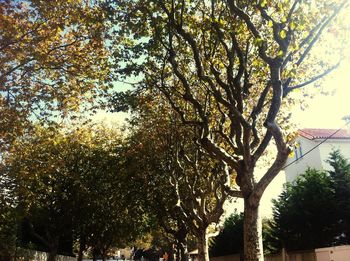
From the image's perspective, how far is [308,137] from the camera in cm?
3672

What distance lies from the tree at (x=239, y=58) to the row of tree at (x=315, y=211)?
6989mm

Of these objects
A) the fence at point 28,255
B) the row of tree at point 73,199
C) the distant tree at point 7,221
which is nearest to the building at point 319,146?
the row of tree at point 73,199

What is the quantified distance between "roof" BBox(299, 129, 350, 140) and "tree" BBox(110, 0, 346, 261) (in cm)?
1926

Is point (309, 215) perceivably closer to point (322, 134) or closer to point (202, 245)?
point (202, 245)

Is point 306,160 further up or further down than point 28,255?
further up

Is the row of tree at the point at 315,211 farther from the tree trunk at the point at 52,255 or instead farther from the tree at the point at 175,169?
the tree trunk at the point at 52,255

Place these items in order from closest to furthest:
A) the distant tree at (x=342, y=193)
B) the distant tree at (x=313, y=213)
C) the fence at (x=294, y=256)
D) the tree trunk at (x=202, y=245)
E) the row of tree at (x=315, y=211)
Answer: the tree trunk at (x=202, y=245) < the fence at (x=294, y=256) < the distant tree at (x=342, y=193) < the row of tree at (x=315, y=211) < the distant tree at (x=313, y=213)

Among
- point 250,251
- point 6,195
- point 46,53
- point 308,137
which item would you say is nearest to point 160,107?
point 46,53

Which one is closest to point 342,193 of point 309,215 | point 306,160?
point 309,215

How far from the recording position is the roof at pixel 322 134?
3593cm

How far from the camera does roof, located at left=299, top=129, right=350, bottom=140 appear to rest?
35934 millimetres

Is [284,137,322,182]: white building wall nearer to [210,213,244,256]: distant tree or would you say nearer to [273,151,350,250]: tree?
[210,213,244,256]: distant tree

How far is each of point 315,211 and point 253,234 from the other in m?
14.5

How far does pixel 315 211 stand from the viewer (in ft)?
77.1
